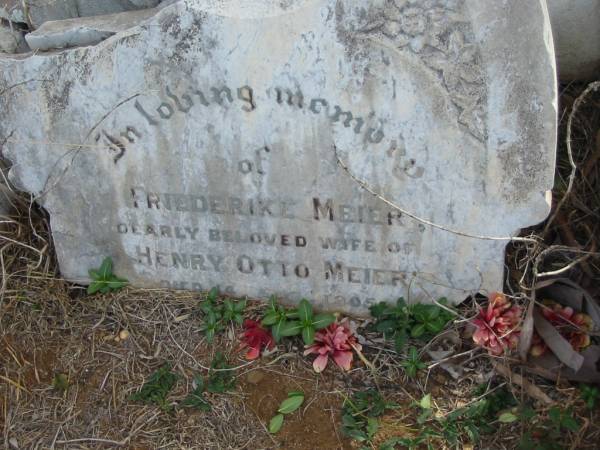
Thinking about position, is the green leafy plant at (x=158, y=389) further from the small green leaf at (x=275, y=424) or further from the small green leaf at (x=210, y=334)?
the small green leaf at (x=275, y=424)

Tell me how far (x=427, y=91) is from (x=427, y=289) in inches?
25.6

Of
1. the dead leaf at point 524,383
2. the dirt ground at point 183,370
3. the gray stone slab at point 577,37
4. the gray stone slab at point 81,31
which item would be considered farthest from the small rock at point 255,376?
the gray stone slab at point 577,37

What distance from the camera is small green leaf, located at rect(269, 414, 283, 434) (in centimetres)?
235

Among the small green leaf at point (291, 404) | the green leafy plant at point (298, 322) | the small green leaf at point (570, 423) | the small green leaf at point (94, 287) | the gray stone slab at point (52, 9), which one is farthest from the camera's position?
the gray stone slab at point (52, 9)

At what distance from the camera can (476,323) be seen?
2422mm

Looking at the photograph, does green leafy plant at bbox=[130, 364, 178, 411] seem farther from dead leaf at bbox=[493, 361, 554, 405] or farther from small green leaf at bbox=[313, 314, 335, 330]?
dead leaf at bbox=[493, 361, 554, 405]

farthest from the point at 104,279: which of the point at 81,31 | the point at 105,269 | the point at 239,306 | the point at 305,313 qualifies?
the point at 81,31

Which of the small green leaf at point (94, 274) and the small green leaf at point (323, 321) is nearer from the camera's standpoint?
the small green leaf at point (323, 321)

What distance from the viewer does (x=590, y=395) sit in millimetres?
2305

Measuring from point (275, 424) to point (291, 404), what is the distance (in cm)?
8

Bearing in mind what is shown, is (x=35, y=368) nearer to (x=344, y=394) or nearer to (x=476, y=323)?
(x=344, y=394)

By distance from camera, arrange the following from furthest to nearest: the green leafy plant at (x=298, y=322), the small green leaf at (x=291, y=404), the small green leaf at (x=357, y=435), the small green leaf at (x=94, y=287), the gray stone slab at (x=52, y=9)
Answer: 1. the gray stone slab at (x=52, y=9)
2. the small green leaf at (x=94, y=287)
3. the green leafy plant at (x=298, y=322)
4. the small green leaf at (x=291, y=404)
5. the small green leaf at (x=357, y=435)

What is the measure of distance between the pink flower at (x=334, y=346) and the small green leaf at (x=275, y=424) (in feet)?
0.65

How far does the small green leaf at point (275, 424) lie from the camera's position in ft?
7.72
